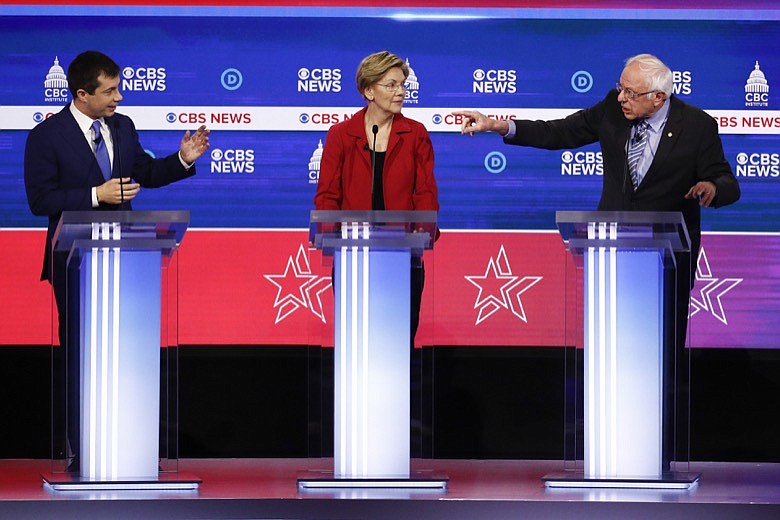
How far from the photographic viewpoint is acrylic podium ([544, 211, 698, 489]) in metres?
4.27

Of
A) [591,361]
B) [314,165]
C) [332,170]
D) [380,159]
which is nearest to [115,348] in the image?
[332,170]

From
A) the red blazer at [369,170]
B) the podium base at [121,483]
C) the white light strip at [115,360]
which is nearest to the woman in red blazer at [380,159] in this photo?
the red blazer at [369,170]

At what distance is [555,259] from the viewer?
250 inches

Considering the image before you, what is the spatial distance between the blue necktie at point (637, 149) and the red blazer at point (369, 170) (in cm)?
74

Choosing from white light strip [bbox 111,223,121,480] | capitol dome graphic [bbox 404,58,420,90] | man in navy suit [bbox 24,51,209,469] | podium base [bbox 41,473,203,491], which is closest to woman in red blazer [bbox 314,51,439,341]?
man in navy suit [bbox 24,51,209,469]

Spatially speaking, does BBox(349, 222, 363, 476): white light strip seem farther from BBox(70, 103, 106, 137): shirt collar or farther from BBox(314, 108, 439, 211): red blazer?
BBox(70, 103, 106, 137): shirt collar

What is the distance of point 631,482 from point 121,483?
159 centimetres

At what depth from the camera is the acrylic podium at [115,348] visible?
4.24 metres

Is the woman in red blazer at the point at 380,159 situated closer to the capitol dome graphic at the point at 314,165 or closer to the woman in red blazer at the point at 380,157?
the woman in red blazer at the point at 380,157

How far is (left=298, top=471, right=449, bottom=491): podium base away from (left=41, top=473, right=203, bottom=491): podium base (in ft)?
1.18

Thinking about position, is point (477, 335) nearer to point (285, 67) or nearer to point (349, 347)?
point (285, 67)

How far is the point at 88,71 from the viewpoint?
524cm

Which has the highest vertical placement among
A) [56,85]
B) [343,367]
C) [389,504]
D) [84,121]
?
[56,85]

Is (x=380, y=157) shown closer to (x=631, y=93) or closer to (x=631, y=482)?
(x=631, y=93)
